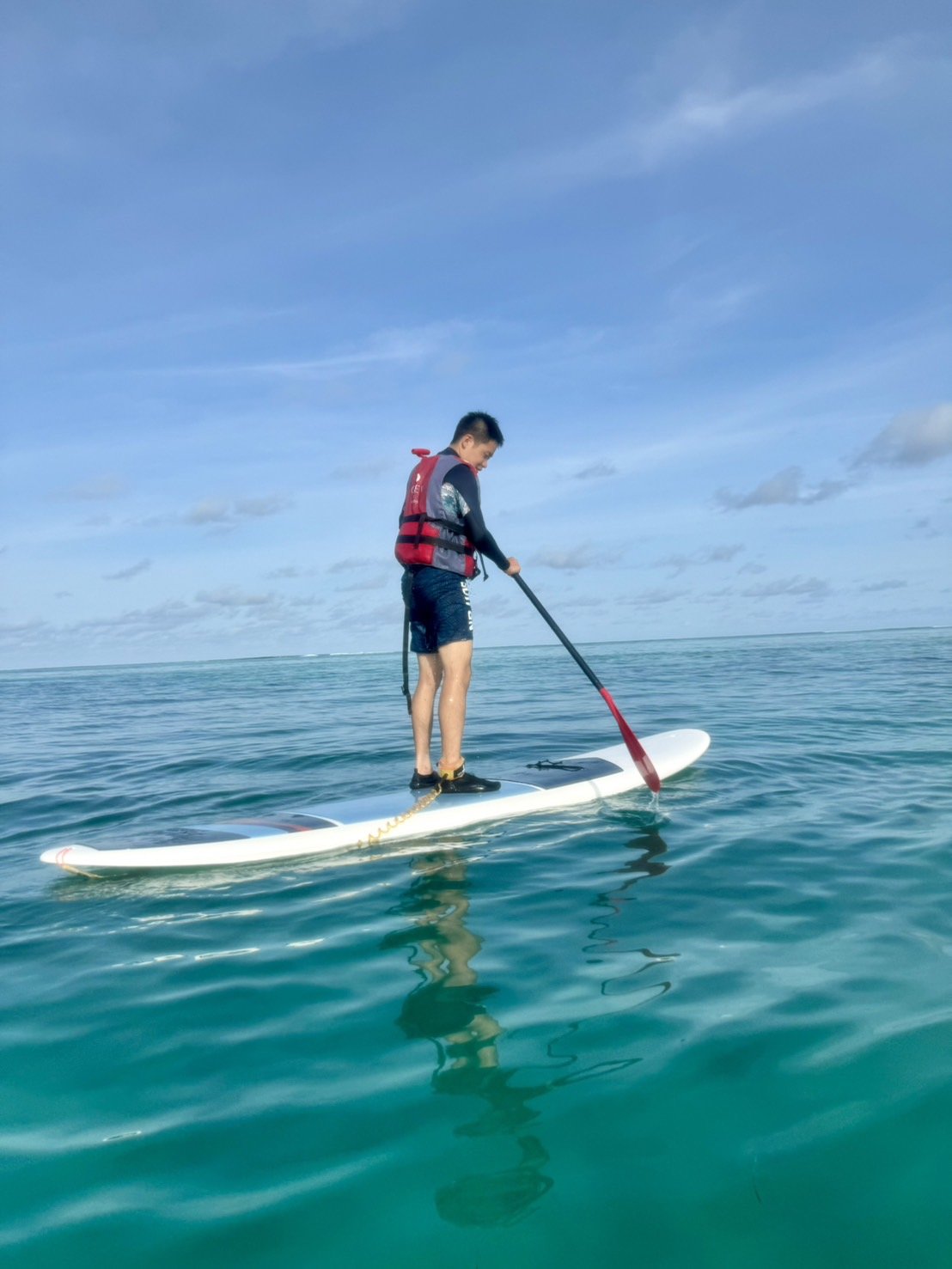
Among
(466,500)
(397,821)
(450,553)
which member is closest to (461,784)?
(397,821)

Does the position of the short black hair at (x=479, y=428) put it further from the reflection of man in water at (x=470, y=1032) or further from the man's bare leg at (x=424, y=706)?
the reflection of man in water at (x=470, y=1032)

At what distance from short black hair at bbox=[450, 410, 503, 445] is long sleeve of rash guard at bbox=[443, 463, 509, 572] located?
11.1 inches

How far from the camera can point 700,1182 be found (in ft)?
7.36

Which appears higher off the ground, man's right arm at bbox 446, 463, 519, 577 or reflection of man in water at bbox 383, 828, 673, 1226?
man's right arm at bbox 446, 463, 519, 577

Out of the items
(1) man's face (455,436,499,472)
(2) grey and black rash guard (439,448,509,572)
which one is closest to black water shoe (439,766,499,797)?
(2) grey and black rash guard (439,448,509,572)

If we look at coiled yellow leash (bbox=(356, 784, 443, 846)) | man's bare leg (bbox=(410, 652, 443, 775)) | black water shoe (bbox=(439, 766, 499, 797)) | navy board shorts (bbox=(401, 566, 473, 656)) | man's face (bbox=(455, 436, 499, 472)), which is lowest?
coiled yellow leash (bbox=(356, 784, 443, 846))

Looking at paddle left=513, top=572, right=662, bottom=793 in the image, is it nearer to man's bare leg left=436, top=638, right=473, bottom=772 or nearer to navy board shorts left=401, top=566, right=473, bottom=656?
navy board shorts left=401, top=566, right=473, bottom=656

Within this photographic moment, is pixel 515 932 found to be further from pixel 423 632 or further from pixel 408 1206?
pixel 423 632

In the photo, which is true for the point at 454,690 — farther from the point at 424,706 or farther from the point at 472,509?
the point at 472,509

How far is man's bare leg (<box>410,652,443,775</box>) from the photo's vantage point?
21.5ft

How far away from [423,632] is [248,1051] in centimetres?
389

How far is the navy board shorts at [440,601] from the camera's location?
20.5 ft

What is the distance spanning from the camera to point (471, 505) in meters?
6.27

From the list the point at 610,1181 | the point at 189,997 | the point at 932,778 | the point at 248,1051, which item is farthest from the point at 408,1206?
the point at 932,778
